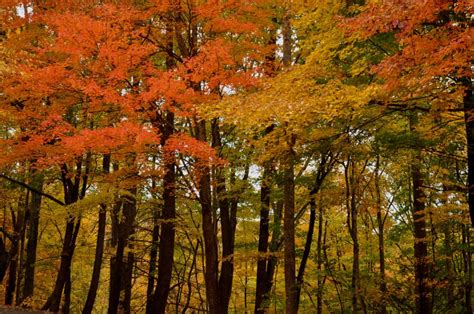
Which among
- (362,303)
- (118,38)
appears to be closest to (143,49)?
(118,38)

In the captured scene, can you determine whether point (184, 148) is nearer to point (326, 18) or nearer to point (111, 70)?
point (111, 70)

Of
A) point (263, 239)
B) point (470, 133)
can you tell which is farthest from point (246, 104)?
point (263, 239)

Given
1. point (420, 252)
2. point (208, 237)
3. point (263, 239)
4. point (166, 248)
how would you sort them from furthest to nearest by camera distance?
point (263, 239)
point (166, 248)
point (420, 252)
point (208, 237)

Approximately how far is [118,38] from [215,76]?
252 centimetres

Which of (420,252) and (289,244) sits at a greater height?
(289,244)

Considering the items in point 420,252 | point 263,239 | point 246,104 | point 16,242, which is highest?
point 246,104

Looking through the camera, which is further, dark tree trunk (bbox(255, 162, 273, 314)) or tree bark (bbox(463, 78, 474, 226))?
dark tree trunk (bbox(255, 162, 273, 314))

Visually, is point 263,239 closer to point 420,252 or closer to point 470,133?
point 420,252

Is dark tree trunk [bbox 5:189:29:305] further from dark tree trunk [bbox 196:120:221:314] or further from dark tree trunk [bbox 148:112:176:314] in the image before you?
dark tree trunk [bbox 196:120:221:314]

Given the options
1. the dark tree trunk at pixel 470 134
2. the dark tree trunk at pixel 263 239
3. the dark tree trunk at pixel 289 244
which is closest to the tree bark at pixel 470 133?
the dark tree trunk at pixel 470 134

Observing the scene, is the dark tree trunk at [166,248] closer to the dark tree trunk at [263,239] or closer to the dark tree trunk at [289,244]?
the dark tree trunk at [263,239]

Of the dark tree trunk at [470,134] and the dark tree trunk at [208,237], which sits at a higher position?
the dark tree trunk at [470,134]

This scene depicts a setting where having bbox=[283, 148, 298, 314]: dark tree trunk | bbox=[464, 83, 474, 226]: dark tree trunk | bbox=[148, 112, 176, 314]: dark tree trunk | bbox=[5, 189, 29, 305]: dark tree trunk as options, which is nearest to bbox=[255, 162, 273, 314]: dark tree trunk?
bbox=[148, 112, 176, 314]: dark tree trunk

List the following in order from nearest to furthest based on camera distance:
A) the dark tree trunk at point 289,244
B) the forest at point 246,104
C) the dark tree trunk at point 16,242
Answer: the forest at point 246,104, the dark tree trunk at point 289,244, the dark tree trunk at point 16,242
